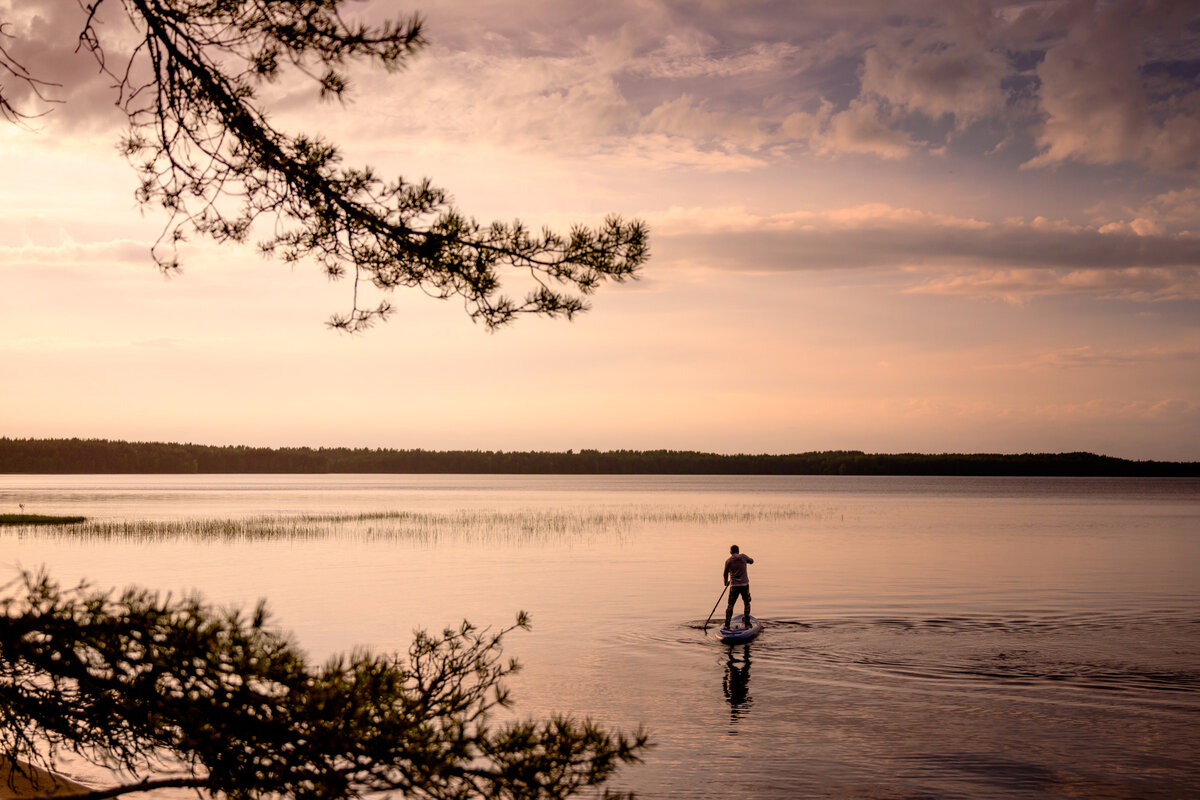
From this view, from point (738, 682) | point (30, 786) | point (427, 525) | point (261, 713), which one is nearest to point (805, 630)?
point (738, 682)

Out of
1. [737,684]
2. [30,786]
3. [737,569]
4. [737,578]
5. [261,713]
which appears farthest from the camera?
[737,578]

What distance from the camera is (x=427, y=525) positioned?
73.4m

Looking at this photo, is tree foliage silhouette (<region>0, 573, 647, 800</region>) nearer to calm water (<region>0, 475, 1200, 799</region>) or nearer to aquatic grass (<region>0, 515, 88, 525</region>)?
calm water (<region>0, 475, 1200, 799</region>)

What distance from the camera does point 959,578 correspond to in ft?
142

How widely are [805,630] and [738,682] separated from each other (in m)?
7.87

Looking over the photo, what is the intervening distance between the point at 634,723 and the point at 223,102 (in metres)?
14.1

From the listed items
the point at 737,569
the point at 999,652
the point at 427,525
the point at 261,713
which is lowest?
the point at 427,525

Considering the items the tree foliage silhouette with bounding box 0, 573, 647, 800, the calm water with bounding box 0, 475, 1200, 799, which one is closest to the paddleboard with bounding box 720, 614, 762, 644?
the calm water with bounding box 0, 475, 1200, 799

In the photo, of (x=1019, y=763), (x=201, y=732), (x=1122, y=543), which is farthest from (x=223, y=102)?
(x=1122, y=543)

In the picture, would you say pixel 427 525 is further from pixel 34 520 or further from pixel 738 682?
pixel 738 682

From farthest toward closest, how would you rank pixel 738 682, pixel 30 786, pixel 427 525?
1. pixel 427 525
2. pixel 738 682
3. pixel 30 786

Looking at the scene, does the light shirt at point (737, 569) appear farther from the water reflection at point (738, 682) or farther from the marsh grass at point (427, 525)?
the marsh grass at point (427, 525)

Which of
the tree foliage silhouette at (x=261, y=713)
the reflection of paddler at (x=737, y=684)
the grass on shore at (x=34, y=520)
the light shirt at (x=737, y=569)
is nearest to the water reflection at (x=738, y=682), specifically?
the reflection of paddler at (x=737, y=684)

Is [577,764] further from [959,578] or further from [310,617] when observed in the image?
[959,578]
